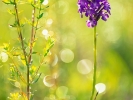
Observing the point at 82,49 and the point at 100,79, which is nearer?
the point at 100,79

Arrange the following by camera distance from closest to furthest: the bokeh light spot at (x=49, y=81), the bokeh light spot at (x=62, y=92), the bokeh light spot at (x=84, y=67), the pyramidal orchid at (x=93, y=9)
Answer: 1. the pyramidal orchid at (x=93, y=9)
2. the bokeh light spot at (x=62, y=92)
3. the bokeh light spot at (x=49, y=81)
4. the bokeh light spot at (x=84, y=67)

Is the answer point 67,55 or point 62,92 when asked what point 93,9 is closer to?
point 62,92

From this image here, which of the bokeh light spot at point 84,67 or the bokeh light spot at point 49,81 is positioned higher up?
the bokeh light spot at point 84,67

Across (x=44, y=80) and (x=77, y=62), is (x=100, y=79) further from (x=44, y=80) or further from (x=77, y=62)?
(x=77, y=62)

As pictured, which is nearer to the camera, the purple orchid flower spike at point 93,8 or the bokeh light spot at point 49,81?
the purple orchid flower spike at point 93,8

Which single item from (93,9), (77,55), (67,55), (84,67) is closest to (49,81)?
(67,55)

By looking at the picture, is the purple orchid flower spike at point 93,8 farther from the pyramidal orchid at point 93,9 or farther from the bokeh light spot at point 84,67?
the bokeh light spot at point 84,67

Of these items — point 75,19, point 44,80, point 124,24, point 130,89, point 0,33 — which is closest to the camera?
point 44,80

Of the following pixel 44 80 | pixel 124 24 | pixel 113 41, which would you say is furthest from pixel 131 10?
pixel 44 80

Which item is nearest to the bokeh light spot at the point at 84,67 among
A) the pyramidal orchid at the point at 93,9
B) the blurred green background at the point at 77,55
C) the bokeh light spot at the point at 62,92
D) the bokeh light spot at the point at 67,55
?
the blurred green background at the point at 77,55
